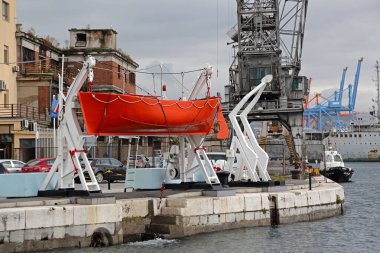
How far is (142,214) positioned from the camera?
22375mm

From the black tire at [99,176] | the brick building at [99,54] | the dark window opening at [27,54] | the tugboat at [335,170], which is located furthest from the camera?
the brick building at [99,54]

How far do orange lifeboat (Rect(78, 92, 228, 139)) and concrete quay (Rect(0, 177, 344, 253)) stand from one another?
7.60 feet

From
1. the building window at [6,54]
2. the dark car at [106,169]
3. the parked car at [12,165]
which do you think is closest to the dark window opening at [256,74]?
the building window at [6,54]

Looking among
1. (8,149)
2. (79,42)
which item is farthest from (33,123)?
(79,42)

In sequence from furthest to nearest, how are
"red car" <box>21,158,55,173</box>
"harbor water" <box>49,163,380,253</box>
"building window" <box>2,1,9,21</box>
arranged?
1. "building window" <box>2,1,9,21</box>
2. "red car" <box>21,158,55,173</box>
3. "harbor water" <box>49,163,380,253</box>

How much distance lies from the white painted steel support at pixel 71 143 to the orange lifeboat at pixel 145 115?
21.3 inches

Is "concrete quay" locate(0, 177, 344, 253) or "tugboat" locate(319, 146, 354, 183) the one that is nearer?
"concrete quay" locate(0, 177, 344, 253)

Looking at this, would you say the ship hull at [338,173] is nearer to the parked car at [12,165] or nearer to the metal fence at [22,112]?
the metal fence at [22,112]

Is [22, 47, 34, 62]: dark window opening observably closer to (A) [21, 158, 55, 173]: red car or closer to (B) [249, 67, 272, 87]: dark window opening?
(A) [21, 158, 55, 173]: red car

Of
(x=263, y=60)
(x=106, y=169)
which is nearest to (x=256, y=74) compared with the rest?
(x=263, y=60)

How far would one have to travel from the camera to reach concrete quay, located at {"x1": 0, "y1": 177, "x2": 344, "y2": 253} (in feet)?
62.3

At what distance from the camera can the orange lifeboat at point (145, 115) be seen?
2170cm

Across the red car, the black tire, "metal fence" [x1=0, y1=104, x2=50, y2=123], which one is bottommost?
the black tire

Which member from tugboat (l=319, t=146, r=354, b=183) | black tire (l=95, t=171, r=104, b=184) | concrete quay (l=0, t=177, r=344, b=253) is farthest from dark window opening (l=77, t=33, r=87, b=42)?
concrete quay (l=0, t=177, r=344, b=253)
